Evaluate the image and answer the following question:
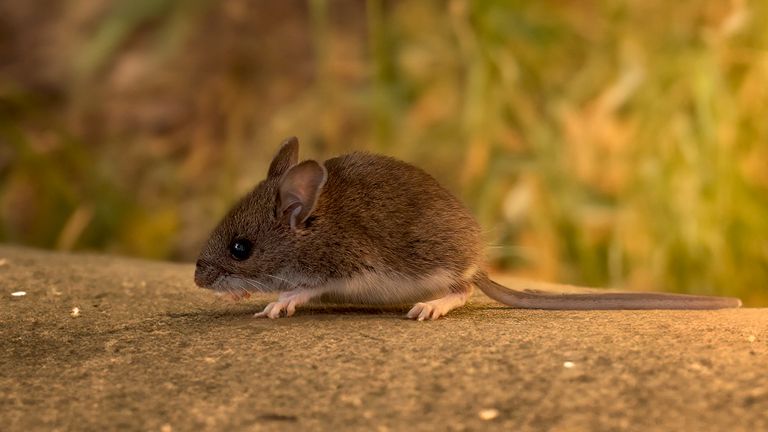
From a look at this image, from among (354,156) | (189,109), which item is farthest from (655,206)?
(189,109)

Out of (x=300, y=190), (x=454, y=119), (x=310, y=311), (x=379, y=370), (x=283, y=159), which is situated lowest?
(x=379, y=370)

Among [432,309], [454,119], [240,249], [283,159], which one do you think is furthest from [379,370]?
[454,119]

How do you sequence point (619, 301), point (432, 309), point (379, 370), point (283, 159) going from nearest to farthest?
point (379, 370) < point (432, 309) < point (619, 301) < point (283, 159)

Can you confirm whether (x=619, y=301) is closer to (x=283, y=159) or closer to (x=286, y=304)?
(x=286, y=304)

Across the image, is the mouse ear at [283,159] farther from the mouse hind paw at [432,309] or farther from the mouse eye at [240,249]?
the mouse hind paw at [432,309]

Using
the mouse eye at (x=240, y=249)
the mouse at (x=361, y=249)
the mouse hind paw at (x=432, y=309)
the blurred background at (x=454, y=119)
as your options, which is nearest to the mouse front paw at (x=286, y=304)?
the mouse at (x=361, y=249)

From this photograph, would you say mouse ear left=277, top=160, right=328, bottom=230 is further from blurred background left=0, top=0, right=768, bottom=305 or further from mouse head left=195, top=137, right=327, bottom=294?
blurred background left=0, top=0, right=768, bottom=305

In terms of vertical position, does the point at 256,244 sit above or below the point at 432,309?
above

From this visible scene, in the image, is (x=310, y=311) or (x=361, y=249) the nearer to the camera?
(x=361, y=249)
